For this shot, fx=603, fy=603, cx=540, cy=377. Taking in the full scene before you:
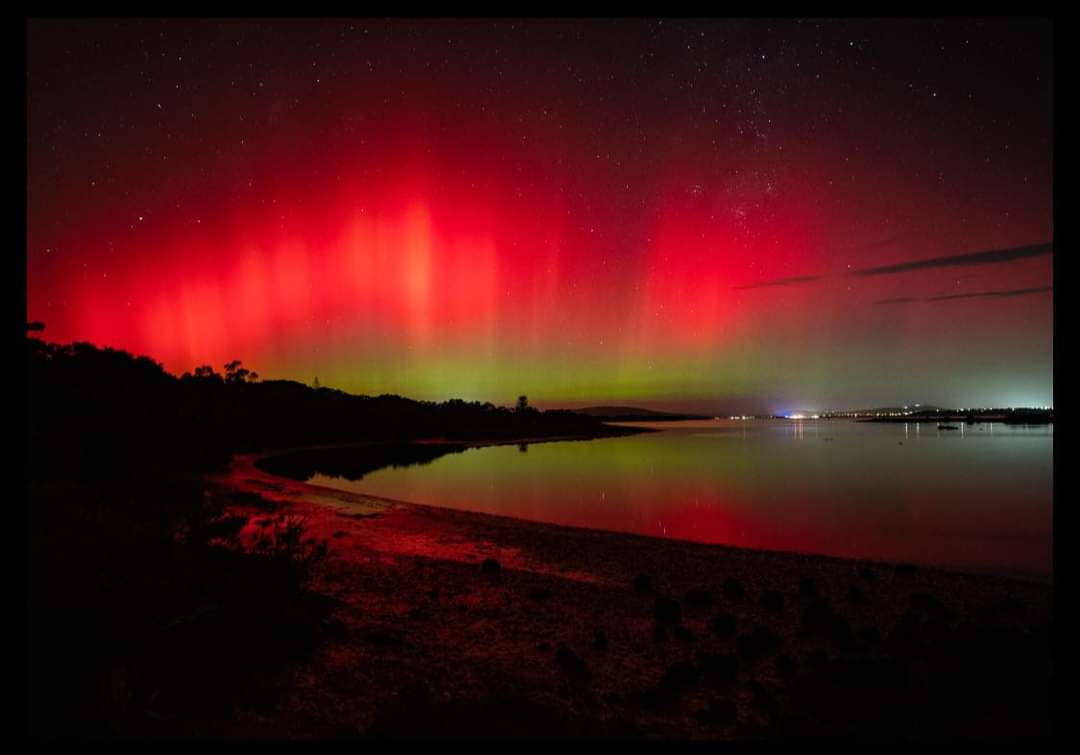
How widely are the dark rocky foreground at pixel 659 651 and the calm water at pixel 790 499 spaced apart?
8.01 meters

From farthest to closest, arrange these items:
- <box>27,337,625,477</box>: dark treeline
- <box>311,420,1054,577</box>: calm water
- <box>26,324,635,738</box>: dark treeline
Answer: <box>311,420,1054,577</box>: calm water
<box>27,337,625,477</box>: dark treeline
<box>26,324,635,738</box>: dark treeline

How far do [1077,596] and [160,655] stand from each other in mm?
6582

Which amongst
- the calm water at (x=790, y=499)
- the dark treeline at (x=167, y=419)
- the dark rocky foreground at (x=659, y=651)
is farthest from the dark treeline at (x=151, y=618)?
the calm water at (x=790, y=499)

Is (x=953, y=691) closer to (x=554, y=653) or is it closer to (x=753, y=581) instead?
(x=554, y=653)

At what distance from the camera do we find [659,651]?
748 cm

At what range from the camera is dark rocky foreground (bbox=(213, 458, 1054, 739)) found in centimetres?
548

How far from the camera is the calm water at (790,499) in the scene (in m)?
19.7

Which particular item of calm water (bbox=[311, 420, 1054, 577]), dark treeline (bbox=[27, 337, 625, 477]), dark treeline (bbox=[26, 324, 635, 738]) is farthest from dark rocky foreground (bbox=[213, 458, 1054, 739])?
calm water (bbox=[311, 420, 1054, 577])

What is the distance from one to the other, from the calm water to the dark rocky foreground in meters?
8.01

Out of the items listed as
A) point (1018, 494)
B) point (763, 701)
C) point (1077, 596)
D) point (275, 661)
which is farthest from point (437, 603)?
point (1018, 494)

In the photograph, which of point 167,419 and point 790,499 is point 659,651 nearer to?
point 790,499

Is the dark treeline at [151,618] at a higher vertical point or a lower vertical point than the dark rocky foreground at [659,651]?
higher

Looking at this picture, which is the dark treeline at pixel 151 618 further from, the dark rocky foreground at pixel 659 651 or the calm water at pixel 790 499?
the calm water at pixel 790 499

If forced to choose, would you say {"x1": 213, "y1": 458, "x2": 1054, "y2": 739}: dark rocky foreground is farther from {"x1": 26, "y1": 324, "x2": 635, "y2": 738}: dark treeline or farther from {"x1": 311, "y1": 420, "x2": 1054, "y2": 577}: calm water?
{"x1": 311, "y1": 420, "x2": 1054, "y2": 577}: calm water
